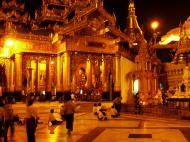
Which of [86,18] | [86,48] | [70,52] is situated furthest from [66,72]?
[86,18]

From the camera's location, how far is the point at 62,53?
118 feet

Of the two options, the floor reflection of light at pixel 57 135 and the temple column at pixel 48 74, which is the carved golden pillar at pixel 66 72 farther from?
the floor reflection of light at pixel 57 135

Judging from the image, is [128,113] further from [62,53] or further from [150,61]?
[62,53]

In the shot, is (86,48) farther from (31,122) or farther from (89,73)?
(31,122)

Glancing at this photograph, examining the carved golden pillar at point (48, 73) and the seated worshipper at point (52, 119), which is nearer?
the seated worshipper at point (52, 119)

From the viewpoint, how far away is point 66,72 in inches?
1385

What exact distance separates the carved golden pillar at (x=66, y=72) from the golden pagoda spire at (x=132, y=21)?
19289 millimetres

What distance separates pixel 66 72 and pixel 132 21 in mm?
21428


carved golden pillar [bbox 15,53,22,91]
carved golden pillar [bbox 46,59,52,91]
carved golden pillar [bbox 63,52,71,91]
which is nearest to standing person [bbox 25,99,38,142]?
carved golden pillar [bbox 63,52,71,91]

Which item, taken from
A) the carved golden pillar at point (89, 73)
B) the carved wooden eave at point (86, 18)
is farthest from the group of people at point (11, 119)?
the carved golden pillar at point (89, 73)

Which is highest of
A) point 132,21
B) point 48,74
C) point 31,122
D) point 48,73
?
point 132,21

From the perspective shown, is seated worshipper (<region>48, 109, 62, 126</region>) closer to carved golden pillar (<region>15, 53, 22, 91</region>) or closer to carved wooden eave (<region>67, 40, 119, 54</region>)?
carved wooden eave (<region>67, 40, 119, 54</region>)

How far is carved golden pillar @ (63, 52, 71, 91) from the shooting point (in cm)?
3503

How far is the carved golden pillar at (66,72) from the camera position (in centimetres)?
3503
